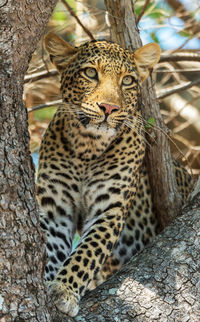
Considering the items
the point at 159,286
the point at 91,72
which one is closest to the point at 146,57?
the point at 91,72

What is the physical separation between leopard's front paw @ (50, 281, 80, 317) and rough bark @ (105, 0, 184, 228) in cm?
191

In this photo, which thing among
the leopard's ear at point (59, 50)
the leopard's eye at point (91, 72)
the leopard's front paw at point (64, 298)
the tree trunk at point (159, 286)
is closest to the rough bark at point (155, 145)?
the leopard's ear at point (59, 50)

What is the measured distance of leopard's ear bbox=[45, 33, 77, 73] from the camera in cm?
572

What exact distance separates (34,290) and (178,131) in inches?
211

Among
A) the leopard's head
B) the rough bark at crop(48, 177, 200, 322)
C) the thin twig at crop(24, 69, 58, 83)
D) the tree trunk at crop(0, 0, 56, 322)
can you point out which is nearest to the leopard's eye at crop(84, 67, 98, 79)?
the leopard's head

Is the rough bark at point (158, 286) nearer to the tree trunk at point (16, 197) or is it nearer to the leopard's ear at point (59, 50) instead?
the tree trunk at point (16, 197)

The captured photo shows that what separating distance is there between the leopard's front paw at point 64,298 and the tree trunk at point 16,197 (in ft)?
2.22

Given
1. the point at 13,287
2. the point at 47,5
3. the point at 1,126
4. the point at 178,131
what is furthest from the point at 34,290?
the point at 178,131

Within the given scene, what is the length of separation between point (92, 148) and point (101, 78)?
651mm

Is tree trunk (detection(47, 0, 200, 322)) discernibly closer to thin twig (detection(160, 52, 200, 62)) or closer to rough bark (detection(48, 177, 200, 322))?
rough bark (detection(48, 177, 200, 322))

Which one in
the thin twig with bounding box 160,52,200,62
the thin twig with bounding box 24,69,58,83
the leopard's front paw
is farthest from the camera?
the thin twig with bounding box 24,69,58,83

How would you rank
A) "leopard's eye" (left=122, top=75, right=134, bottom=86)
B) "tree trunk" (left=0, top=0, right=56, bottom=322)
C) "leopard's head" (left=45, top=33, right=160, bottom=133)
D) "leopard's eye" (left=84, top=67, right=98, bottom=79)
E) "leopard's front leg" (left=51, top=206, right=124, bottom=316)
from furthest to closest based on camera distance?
"leopard's eye" (left=122, top=75, right=134, bottom=86) < "leopard's eye" (left=84, top=67, right=98, bottom=79) < "leopard's head" (left=45, top=33, right=160, bottom=133) < "leopard's front leg" (left=51, top=206, right=124, bottom=316) < "tree trunk" (left=0, top=0, right=56, bottom=322)

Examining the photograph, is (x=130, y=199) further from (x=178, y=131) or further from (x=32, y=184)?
(x=178, y=131)

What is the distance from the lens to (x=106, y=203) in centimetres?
544
